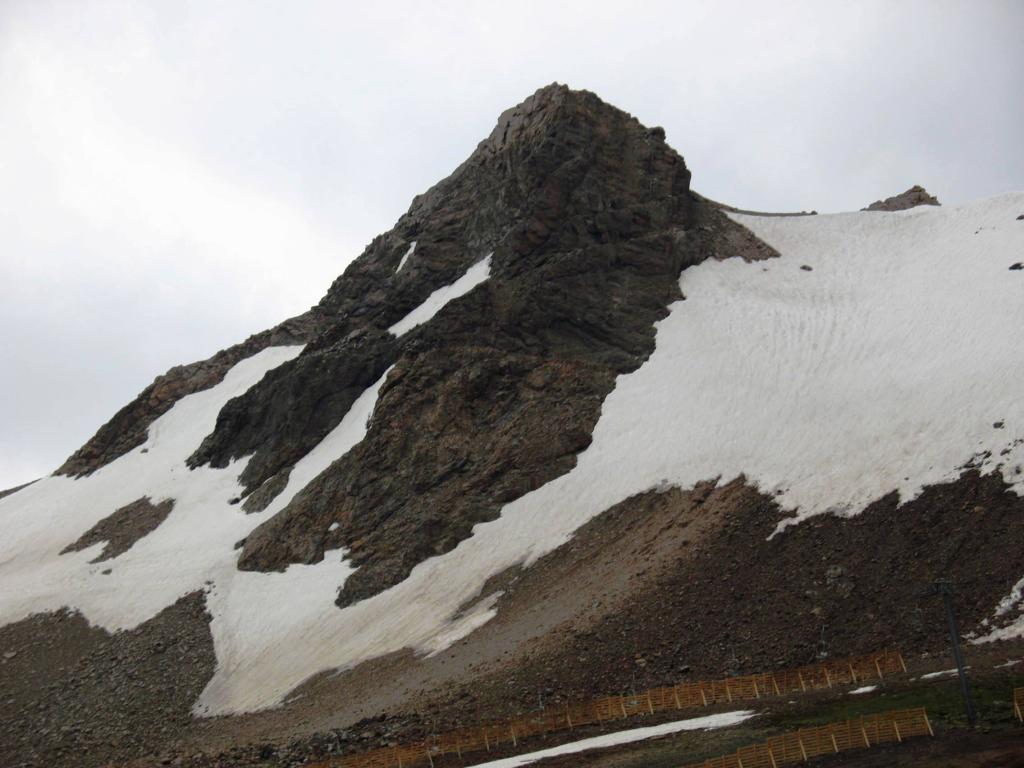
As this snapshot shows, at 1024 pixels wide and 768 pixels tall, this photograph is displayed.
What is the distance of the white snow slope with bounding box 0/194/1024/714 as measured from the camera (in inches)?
1506

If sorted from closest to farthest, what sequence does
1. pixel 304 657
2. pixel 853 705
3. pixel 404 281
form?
pixel 853 705 → pixel 304 657 → pixel 404 281

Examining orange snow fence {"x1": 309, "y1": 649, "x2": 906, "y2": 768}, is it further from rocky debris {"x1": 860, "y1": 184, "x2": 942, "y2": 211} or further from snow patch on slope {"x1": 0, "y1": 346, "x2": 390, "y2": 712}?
rocky debris {"x1": 860, "y1": 184, "x2": 942, "y2": 211}

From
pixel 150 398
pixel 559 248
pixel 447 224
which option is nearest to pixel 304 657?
pixel 559 248

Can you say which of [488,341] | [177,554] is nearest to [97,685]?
[177,554]

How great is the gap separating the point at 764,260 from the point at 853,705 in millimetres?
47489

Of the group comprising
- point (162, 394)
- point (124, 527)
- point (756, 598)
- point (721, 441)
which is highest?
point (162, 394)

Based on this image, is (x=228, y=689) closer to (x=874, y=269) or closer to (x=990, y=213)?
(x=874, y=269)

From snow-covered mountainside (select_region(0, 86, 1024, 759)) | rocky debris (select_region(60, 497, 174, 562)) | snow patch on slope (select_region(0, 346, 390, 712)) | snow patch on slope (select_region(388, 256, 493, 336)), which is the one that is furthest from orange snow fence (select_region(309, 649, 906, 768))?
snow patch on slope (select_region(388, 256, 493, 336))

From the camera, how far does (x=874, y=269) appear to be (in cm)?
6094

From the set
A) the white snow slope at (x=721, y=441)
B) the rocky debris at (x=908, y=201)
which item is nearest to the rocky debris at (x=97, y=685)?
the white snow slope at (x=721, y=441)

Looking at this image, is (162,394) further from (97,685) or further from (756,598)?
(756,598)

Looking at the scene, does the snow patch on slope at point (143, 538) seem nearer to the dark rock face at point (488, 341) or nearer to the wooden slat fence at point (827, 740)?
the dark rock face at point (488, 341)

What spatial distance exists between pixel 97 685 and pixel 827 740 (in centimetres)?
3519

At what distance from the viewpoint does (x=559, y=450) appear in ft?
163
